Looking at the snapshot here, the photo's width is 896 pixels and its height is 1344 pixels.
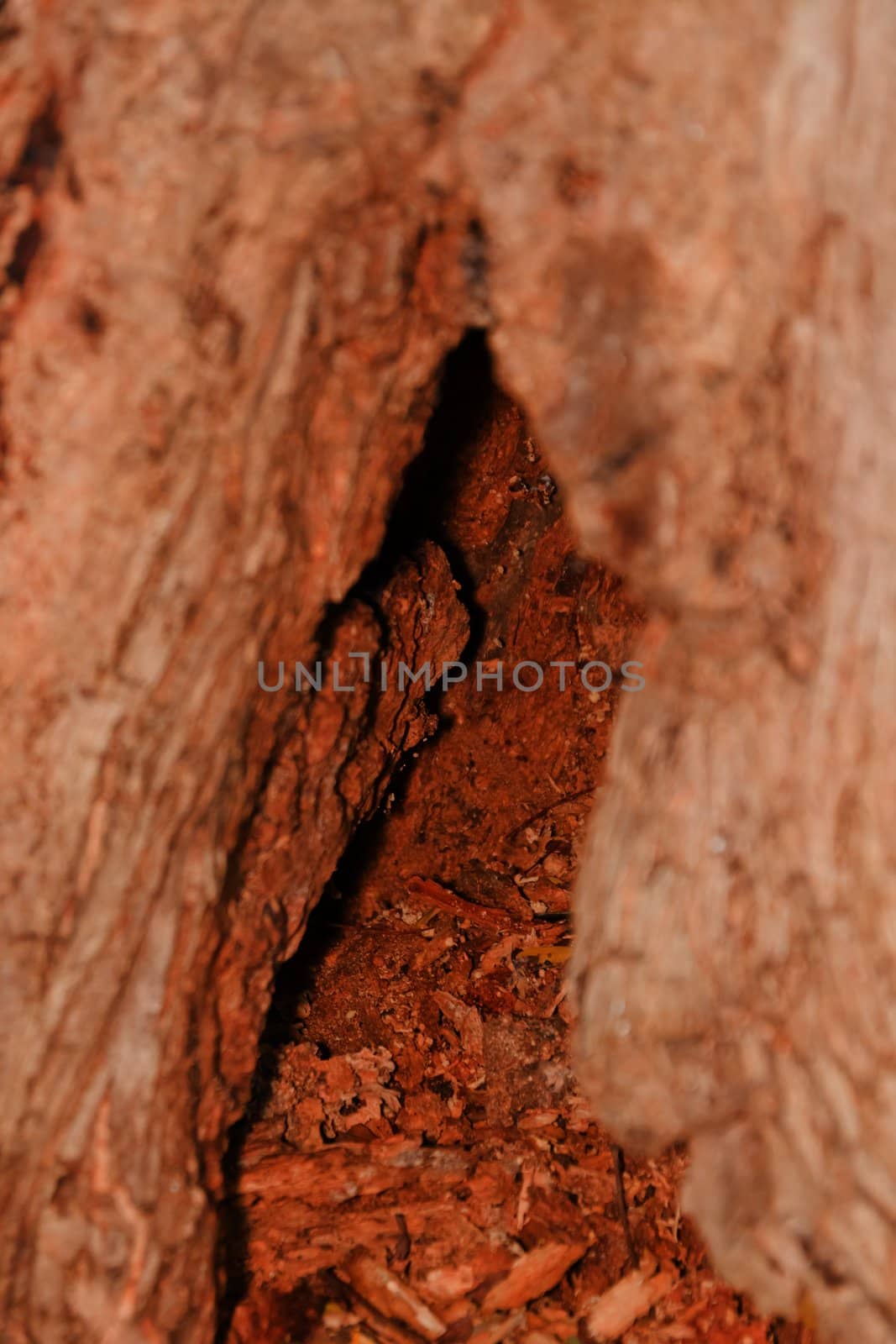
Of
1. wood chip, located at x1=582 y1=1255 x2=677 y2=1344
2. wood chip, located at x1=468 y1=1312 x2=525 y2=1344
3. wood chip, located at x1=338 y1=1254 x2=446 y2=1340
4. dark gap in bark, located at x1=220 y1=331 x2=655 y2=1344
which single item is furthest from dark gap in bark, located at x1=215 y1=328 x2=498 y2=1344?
wood chip, located at x1=582 y1=1255 x2=677 y2=1344

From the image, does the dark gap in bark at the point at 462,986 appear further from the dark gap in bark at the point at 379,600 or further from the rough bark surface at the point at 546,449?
the rough bark surface at the point at 546,449

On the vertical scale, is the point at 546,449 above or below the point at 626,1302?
above

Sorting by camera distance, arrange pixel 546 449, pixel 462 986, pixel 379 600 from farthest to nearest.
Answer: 1. pixel 462 986
2. pixel 379 600
3. pixel 546 449

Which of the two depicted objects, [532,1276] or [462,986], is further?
[462,986]

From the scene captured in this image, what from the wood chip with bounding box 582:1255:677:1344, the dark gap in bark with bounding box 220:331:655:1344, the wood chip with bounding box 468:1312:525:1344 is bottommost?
the wood chip with bounding box 468:1312:525:1344

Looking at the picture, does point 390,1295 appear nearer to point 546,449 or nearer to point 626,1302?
point 626,1302

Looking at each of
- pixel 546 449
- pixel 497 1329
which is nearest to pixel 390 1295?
pixel 497 1329

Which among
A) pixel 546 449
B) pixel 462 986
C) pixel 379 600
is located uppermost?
pixel 379 600

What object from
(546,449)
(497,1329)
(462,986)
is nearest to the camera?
(546,449)

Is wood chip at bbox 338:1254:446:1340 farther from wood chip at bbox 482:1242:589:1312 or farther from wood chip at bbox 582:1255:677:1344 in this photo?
wood chip at bbox 582:1255:677:1344
